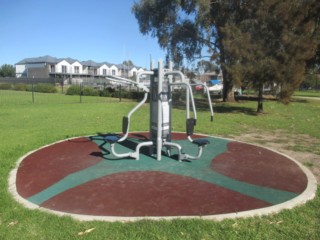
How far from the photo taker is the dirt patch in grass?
680 cm

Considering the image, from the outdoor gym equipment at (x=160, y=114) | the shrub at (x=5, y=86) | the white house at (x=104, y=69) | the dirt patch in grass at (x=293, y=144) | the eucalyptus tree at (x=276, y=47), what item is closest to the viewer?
the outdoor gym equipment at (x=160, y=114)

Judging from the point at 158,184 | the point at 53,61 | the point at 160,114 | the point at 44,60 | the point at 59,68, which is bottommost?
the point at 158,184

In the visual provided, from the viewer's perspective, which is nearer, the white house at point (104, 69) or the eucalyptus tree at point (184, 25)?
the eucalyptus tree at point (184, 25)

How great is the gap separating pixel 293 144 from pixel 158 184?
5080 mm

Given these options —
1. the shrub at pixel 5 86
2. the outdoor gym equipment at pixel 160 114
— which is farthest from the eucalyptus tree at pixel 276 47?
the shrub at pixel 5 86

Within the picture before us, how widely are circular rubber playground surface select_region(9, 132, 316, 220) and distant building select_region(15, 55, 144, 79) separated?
246ft

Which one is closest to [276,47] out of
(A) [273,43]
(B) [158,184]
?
(A) [273,43]

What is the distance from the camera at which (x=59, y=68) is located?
287 feet

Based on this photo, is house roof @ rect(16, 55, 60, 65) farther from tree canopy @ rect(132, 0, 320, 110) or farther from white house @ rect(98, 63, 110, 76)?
tree canopy @ rect(132, 0, 320, 110)

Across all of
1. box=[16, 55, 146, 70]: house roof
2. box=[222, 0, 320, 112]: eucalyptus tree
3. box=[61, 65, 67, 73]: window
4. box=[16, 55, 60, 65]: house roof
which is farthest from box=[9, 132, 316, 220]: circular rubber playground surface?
box=[16, 55, 146, 70]: house roof

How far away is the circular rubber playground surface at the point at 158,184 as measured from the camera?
13.7ft

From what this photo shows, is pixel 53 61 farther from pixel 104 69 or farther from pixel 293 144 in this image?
pixel 293 144

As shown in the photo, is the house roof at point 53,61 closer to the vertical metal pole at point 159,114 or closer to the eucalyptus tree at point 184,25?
the eucalyptus tree at point 184,25

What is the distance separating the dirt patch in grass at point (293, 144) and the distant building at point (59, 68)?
7228 centimetres
